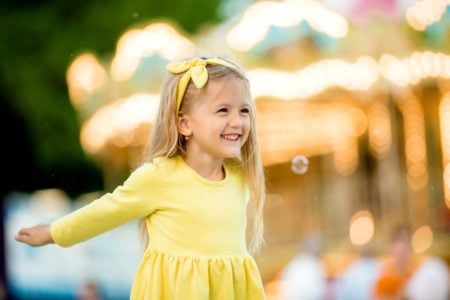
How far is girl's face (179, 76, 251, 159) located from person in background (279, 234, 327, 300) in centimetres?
375

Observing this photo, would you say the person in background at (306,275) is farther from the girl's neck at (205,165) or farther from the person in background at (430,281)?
the girl's neck at (205,165)

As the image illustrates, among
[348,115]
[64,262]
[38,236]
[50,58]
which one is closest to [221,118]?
[38,236]

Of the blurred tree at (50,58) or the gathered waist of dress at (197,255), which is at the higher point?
the blurred tree at (50,58)

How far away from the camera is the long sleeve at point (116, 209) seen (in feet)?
10.2

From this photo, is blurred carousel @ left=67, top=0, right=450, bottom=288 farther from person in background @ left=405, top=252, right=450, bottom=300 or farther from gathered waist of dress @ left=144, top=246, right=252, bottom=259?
gathered waist of dress @ left=144, top=246, right=252, bottom=259

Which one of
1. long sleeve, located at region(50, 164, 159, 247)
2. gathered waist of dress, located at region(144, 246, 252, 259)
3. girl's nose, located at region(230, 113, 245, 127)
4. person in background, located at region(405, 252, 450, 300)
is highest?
girl's nose, located at region(230, 113, 245, 127)

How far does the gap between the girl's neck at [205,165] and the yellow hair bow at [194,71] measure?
0.47 ft

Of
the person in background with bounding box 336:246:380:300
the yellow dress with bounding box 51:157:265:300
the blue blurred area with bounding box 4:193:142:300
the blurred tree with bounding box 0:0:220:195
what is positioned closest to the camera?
the yellow dress with bounding box 51:157:265:300

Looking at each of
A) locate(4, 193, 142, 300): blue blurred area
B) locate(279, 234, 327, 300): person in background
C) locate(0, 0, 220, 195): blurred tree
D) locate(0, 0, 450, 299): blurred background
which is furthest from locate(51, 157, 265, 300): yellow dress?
locate(0, 0, 220, 195): blurred tree

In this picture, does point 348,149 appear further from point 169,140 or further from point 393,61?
point 169,140

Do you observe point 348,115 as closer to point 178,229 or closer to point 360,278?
point 360,278

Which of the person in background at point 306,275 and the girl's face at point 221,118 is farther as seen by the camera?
the person in background at point 306,275

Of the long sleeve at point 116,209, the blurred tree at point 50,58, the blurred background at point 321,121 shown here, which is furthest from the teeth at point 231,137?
the blurred tree at point 50,58

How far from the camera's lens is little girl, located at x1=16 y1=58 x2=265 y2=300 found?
10.2ft
